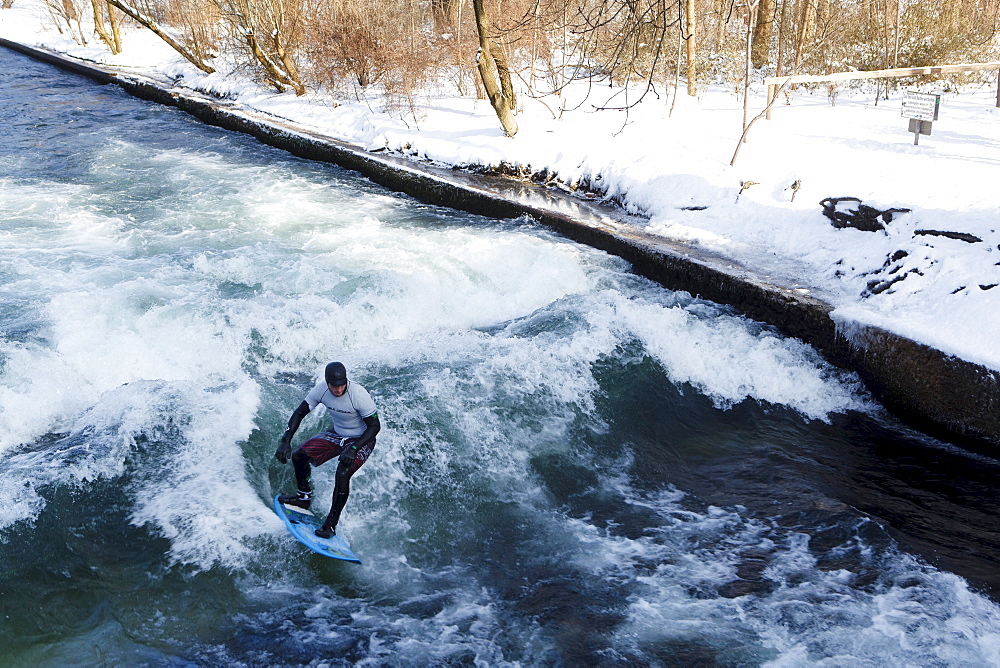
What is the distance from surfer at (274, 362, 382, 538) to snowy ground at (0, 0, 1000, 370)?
554 centimetres

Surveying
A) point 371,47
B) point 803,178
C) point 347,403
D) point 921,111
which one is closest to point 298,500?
point 347,403

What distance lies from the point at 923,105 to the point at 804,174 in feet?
10.0

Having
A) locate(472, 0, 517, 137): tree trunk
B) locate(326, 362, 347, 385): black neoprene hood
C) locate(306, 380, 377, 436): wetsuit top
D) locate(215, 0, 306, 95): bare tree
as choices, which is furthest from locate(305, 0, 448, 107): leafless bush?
locate(326, 362, 347, 385): black neoprene hood

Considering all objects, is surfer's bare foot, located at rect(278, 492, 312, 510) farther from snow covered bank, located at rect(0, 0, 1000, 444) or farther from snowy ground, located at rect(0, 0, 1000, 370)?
snowy ground, located at rect(0, 0, 1000, 370)

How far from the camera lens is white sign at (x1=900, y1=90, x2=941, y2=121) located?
12.3 m

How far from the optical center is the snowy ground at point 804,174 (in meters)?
8.48

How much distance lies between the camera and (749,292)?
9469mm

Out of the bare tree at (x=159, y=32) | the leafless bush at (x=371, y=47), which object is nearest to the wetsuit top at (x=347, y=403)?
the leafless bush at (x=371, y=47)

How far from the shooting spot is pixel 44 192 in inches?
588

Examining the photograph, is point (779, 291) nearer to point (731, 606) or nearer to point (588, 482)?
point (588, 482)

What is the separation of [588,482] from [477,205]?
782 cm

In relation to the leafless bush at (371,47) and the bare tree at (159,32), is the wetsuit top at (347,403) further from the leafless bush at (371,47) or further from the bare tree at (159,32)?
the bare tree at (159,32)

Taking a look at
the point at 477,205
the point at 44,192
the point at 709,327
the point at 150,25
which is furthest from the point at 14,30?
the point at 709,327

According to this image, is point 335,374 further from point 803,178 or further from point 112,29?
point 112,29
